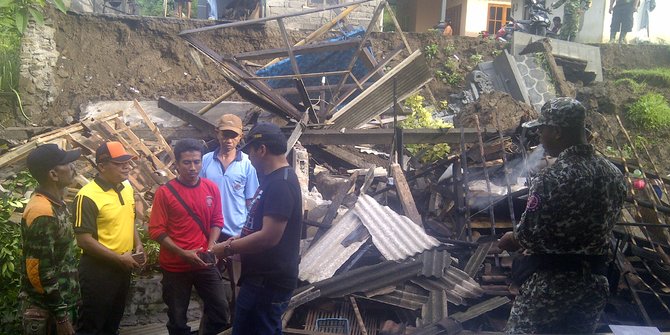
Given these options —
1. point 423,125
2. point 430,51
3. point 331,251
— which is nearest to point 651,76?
point 430,51

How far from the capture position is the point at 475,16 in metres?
18.5

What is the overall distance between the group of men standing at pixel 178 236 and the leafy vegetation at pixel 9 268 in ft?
5.66

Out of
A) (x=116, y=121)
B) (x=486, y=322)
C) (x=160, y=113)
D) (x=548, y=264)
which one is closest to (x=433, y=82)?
(x=160, y=113)

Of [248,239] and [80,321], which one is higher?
[248,239]

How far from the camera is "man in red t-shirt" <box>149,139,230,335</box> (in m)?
4.01

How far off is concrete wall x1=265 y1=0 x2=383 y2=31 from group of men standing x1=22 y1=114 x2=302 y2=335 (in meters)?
9.04

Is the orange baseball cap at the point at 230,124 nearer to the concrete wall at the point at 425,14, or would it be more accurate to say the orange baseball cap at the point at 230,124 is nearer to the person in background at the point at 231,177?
the person in background at the point at 231,177

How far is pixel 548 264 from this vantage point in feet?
10.2

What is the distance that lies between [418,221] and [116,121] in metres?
4.32

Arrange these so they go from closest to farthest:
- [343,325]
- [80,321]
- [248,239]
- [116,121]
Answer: [248,239], [80,321], [343,325], [116,121]

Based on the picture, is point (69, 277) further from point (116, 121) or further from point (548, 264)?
point (116, 121)

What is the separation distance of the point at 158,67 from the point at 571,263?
10.4m

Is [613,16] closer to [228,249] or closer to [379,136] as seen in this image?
[379,136]

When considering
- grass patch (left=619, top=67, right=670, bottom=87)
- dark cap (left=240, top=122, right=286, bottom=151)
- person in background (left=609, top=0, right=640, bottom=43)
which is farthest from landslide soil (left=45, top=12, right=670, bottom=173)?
dark cap (left=240, top=122, right=286, bottom=151)
